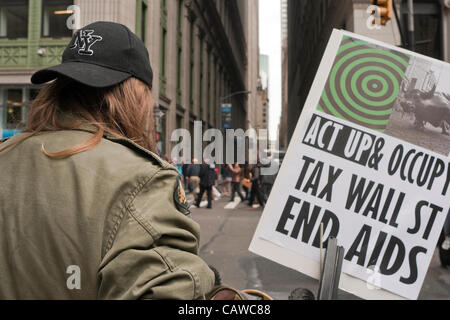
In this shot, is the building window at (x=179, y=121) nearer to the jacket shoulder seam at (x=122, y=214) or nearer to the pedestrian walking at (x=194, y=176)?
the pedestrian walking at (x=194, y=176)

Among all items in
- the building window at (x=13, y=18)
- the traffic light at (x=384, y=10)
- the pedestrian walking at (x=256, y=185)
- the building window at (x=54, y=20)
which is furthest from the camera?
the building window at (x=13, y=18)

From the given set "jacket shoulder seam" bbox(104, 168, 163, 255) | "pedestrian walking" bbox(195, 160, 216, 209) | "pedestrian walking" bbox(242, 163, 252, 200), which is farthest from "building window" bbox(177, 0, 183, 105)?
"jacket shoulder seam" bbox(104, 168, 163, 255)

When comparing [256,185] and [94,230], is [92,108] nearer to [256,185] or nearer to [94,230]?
[94,230]

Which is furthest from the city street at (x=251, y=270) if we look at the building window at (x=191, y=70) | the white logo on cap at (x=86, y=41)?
the building window at (x=191, y=70)

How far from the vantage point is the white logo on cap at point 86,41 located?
50.8 inches

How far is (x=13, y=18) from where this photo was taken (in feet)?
61.2

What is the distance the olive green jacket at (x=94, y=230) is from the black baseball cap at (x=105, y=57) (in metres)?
0.23

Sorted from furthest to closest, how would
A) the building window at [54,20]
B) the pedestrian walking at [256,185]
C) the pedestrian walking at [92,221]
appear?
the building window at [54,20], the pedestrian walking at [256,185], the pedestrian walking at [92,221]

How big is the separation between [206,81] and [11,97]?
21949mm

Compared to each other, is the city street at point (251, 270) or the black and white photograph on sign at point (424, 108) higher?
the black and white photograph on sign at point (424, 108)

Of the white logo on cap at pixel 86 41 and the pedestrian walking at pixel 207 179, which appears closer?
the white logo on cap at pixel 86 41

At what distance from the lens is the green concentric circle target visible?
248cm

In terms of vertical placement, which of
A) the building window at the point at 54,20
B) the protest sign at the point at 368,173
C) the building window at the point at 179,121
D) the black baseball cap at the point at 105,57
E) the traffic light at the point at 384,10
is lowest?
the building window at the point at 179,121
